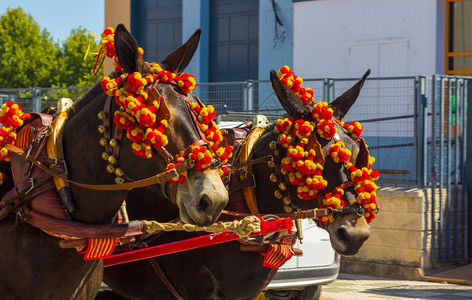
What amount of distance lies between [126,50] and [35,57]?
38.1 m

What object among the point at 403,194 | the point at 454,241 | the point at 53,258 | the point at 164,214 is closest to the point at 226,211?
the point at 164,214

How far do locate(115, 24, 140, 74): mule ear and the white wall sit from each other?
38.9 ft

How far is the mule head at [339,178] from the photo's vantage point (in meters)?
5.16

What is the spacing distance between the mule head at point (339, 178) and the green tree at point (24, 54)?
118 ft

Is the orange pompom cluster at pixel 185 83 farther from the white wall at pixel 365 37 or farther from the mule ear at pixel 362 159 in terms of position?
the white wall at pixel 365 37

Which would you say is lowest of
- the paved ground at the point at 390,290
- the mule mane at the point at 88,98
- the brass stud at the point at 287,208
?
the paved ground at the point at 390,290

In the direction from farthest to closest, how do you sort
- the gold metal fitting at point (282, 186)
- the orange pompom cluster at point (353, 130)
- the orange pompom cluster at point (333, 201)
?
the orange pompom cluster at point (353, 130) → the gold metal fitting at point (282, 186) → the orange pompom cluster at point (333, 201)

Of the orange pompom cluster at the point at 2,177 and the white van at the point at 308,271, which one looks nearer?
the orange pompom cluster at the point at 2,177

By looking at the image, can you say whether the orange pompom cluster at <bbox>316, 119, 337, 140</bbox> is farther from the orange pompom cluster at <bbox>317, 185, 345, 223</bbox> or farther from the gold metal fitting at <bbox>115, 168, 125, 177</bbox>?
the gold metal fitting at <bbox>115, 168, 125, 177</bbox>

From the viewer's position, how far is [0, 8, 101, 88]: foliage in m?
39.9

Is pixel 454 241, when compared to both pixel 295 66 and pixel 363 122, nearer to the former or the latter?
pixel 363 122

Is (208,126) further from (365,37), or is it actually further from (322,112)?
(365,37)

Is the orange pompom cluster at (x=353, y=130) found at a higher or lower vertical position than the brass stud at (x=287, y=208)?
higher

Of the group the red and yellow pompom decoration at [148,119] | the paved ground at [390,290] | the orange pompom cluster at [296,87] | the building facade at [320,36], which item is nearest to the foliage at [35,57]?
the building facade at [320,36]
